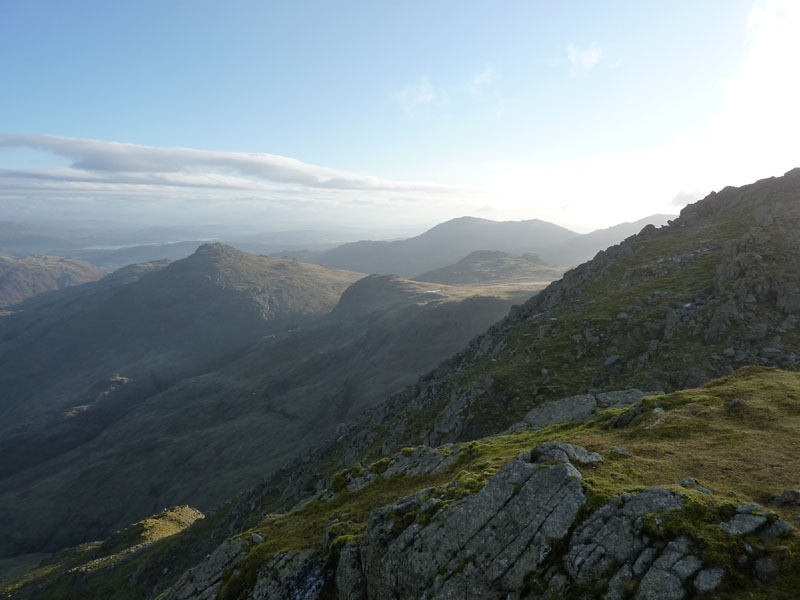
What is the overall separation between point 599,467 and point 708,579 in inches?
246

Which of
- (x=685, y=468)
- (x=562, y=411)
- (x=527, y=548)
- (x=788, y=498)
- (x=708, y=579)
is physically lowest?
(x=562, y=411)

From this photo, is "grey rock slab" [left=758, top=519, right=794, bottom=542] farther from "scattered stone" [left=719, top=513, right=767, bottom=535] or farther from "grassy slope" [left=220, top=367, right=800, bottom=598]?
"grassy slope" [left=220, top=367, right=800, bottom=598]

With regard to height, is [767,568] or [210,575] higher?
[767,568]

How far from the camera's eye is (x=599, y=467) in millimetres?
18906

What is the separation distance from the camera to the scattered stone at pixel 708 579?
1255cm

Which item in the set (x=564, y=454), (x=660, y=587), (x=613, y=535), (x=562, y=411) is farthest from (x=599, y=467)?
(x=562, y=411)

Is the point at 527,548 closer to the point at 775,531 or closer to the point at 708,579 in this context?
the point at 708,579

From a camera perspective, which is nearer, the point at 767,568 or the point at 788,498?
the point at 767,568

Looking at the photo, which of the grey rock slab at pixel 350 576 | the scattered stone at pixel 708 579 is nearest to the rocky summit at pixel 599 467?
the scattered stone at pixel 708 579

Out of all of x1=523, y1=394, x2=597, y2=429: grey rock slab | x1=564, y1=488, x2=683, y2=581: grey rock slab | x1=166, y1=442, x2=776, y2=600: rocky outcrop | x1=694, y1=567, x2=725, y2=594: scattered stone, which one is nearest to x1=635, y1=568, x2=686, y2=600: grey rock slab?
x1=166, y1=442, x2=776, y2=600: rocky outcrop

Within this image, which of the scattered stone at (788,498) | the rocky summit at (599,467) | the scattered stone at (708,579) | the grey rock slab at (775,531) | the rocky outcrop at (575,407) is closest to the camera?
the scattered stone at (708,579)

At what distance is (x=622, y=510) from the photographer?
51.3ft

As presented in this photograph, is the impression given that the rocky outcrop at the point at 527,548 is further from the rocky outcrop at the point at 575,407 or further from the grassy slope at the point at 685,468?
the rocky outcrop at the point at 575,407

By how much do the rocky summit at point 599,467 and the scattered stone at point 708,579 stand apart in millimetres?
30
